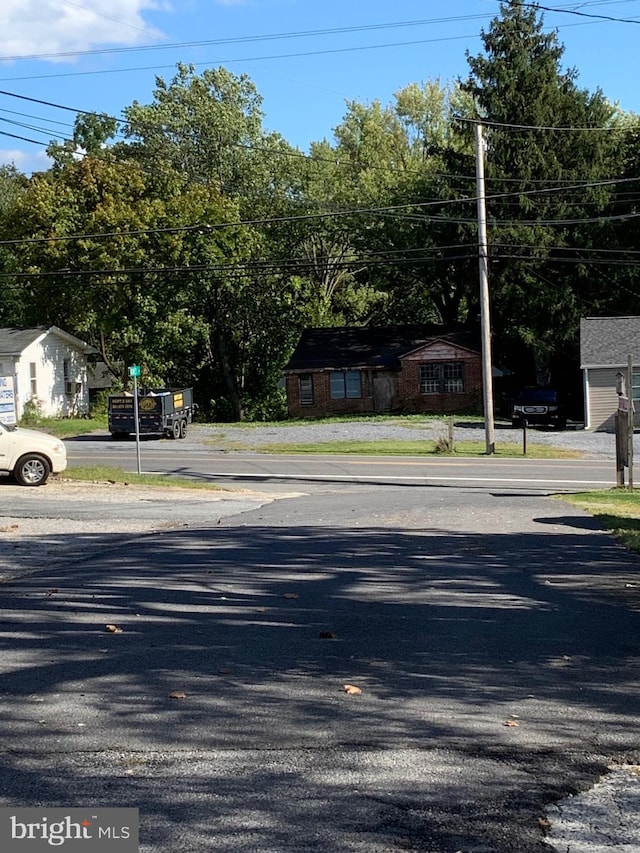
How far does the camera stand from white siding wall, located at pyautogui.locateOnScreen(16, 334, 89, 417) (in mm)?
50375

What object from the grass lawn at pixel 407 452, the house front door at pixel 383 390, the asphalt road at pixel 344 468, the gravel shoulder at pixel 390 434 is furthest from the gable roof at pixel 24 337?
the house front door at pixel 383 390

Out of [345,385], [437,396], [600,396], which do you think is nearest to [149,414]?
[345,385]

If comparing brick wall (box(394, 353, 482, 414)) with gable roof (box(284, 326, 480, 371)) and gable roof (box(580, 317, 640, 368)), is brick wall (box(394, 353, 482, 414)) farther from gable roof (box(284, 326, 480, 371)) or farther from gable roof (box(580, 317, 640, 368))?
gable roof (box(580, 317, 640, 368))

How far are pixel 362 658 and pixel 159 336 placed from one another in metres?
47.4

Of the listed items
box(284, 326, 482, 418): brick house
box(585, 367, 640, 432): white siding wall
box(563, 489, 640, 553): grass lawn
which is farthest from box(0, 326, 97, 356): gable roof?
box(563, 489, 640, 553): grass lawn

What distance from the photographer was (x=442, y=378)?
5475 cm

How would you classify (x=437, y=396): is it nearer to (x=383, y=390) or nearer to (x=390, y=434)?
(x=383, y=390)

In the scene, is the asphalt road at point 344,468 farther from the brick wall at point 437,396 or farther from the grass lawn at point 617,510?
the brick wall at point 437,396

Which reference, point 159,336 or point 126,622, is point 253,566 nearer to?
point 126,622

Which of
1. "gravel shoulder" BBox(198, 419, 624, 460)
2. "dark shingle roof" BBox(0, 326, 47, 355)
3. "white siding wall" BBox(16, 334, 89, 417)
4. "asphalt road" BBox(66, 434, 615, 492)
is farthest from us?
"white siding wall" BBox(16, 334, 89, 417)

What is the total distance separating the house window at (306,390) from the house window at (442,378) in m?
5.82

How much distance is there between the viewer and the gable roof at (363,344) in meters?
55.2

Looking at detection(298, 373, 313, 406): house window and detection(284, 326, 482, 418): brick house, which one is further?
detection(298, 373, 313, 406): house window

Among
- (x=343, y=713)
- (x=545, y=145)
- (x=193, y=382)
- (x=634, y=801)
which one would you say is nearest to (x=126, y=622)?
(x=343, y=713)
